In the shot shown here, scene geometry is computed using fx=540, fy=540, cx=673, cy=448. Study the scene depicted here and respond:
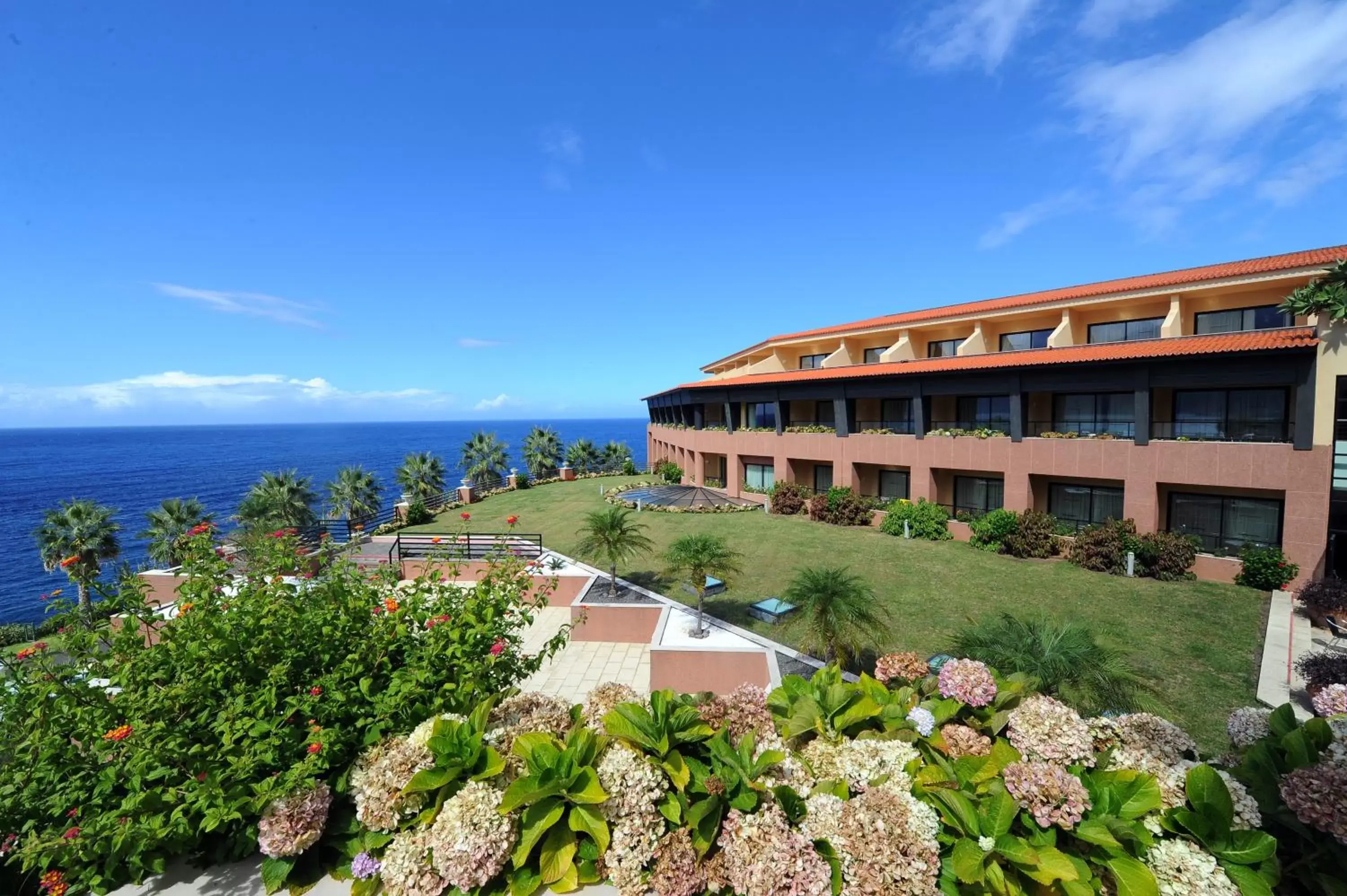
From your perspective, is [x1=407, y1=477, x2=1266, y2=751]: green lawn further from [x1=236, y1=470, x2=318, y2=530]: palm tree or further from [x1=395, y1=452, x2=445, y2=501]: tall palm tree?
[x1=395, y1=452, x2=445, y2=501]: tall palm tree

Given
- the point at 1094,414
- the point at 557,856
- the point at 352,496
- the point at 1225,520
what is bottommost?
the point at 352,496

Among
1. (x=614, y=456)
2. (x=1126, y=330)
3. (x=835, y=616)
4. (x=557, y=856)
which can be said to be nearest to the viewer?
(x=557, y=856)

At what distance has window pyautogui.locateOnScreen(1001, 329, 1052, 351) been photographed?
2797 centimetres

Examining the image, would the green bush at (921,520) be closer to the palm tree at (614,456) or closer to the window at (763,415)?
the window at (763,415)

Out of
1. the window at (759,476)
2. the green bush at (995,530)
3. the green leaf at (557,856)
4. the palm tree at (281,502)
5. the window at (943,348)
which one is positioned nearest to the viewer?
the green leaf at (557,856)

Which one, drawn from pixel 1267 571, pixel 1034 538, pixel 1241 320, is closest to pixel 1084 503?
pixel 1034 538

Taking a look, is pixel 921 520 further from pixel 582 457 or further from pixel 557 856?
pixel 582 457

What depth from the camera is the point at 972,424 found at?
1093 inches

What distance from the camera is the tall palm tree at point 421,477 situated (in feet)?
124

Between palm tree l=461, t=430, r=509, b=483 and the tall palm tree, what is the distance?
8274 millimetres

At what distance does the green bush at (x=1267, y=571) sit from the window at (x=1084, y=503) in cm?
397

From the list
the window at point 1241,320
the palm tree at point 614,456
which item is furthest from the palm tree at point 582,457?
the window at point 1241,320

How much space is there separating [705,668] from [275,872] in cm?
1002

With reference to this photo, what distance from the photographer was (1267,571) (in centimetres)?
1791
